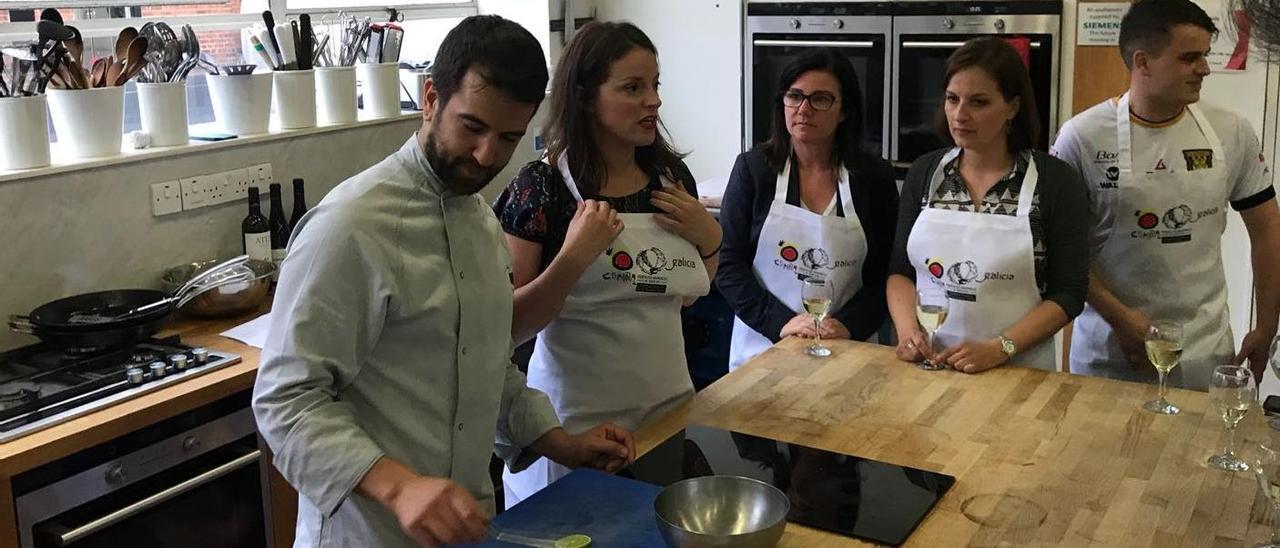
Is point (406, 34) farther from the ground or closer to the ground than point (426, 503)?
farther from the ground

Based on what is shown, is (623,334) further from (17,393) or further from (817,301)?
(17,393)

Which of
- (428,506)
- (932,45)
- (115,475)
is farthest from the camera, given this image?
(932,45)

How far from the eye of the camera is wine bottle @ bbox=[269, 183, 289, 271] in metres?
2.92

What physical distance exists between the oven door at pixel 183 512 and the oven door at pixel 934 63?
2373 mm

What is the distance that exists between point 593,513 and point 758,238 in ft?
3.94

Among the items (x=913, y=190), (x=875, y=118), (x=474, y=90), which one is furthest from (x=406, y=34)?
(x=474, y=90)

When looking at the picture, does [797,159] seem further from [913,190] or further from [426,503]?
[426,503]

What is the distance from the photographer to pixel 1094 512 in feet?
5.21

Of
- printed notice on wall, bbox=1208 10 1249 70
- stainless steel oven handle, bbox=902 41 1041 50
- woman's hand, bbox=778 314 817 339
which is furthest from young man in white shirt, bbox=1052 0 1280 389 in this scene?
stainless steel oven handle, bbox=902 41 1041 50

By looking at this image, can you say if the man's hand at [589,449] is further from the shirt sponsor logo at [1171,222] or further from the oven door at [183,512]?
the shirt sponsor logo at [1171,222]

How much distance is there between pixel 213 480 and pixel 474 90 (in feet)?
4.20

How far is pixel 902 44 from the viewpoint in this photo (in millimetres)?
3949

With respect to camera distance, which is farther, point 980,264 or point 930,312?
point 980,264

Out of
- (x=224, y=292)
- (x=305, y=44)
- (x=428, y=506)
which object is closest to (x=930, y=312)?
(x=428, y=506)
